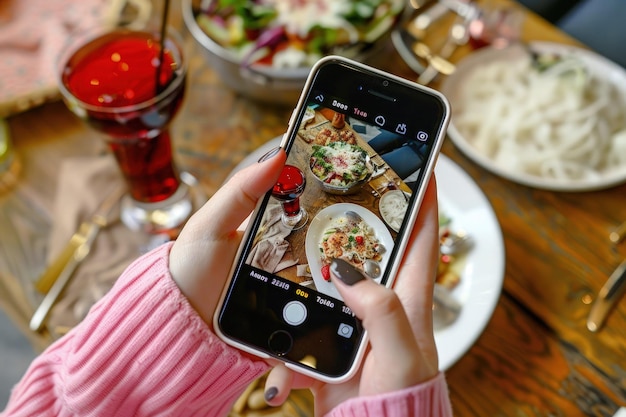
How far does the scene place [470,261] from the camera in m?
0.79

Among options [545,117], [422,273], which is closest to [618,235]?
[545,117]

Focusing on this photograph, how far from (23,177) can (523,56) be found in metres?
0.86

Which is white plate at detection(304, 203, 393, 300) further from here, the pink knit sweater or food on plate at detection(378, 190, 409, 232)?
the pink knit sweater

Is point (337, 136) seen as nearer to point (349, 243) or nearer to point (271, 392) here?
point (349, 243)

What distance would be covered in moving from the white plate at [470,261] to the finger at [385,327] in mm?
187

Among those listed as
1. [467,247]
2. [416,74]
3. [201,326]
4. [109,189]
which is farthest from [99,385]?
[416,74]

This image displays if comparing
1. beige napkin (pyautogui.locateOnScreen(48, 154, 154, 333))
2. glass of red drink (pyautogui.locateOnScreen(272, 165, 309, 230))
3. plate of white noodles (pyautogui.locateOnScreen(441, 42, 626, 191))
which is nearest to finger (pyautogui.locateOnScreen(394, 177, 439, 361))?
glass of red drink (pyautogui.locateOnScreen(272, 165, 309, 230))

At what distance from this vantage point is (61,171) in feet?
2.95

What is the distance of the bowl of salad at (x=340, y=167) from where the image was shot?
60 cm

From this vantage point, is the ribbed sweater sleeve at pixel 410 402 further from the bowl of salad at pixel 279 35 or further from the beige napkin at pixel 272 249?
the bowl of salad at pixel 279 35

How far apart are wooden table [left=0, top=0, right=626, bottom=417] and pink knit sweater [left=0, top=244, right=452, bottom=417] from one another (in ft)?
0.69

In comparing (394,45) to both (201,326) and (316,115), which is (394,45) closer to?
(316,115)

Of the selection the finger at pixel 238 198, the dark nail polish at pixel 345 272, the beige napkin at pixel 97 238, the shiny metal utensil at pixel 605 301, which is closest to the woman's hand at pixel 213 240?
the finger at pixel 238 198

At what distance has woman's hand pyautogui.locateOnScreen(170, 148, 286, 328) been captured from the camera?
583 mm
